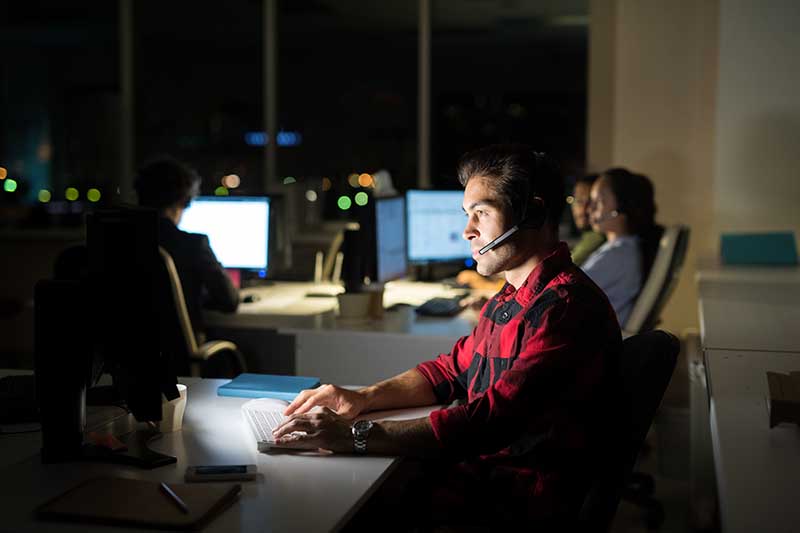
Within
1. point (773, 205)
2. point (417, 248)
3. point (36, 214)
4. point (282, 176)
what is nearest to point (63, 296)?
point (417, 248)

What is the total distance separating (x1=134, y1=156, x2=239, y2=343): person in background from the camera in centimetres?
336

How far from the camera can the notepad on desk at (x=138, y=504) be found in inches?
52.3

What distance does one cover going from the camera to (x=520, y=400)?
64.6 inches

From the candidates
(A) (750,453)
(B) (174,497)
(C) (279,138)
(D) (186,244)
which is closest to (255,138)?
(C) (279,138)

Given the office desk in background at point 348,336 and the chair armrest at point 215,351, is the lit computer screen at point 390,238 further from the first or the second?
the chair armrest at point 215,351

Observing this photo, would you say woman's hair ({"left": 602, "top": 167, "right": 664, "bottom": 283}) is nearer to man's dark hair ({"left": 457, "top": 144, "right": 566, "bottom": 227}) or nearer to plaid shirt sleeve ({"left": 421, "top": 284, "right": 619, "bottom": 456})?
man's dark hair ({"left": 457, "top": 144, "right": 566, "bottom": 227})

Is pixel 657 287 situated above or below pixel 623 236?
below

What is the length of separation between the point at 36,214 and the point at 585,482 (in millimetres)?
5700

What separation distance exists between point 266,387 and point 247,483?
1.95ft

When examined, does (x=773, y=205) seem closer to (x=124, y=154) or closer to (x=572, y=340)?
(x=572, y=340)

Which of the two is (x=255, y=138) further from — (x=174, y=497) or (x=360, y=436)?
(x=174, y=497)

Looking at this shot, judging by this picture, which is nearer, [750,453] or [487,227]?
[750,453]

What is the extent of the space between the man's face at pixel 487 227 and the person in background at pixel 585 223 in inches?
89.0

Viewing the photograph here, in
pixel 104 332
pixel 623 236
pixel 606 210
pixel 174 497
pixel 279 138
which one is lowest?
pixel 174 497
